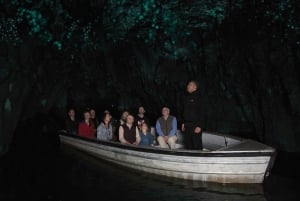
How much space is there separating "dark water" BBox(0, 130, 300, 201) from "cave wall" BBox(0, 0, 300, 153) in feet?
6.23

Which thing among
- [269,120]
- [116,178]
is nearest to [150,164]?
[116,178]

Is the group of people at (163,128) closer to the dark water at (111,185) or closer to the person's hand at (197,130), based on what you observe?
the person's hand at (197,130)

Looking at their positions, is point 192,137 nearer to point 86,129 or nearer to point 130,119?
point 130,119

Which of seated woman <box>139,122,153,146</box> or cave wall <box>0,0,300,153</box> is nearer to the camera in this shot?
seated woman <box>139,122,153,146</box>

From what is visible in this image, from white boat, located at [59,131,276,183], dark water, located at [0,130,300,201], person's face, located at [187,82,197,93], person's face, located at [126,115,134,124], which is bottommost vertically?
dark water, located at [0,130,300,201]

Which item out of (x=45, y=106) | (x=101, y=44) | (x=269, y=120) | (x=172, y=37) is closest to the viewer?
(x=269, y=120)

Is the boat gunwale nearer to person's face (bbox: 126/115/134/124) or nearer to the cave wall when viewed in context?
person's face (bbox: 126/115/134/124)

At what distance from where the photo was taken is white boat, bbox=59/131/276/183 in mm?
8648

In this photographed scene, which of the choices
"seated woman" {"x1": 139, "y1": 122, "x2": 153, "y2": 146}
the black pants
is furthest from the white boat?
"seated woman" {"x1": 139, "y1": 122, "x2": 153, "y2": 146}

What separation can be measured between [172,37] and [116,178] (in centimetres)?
891

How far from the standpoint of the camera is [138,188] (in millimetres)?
9227

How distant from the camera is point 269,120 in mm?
13578

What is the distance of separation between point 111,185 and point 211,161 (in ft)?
8.96

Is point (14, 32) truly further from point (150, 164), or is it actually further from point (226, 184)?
point (226, 184)
